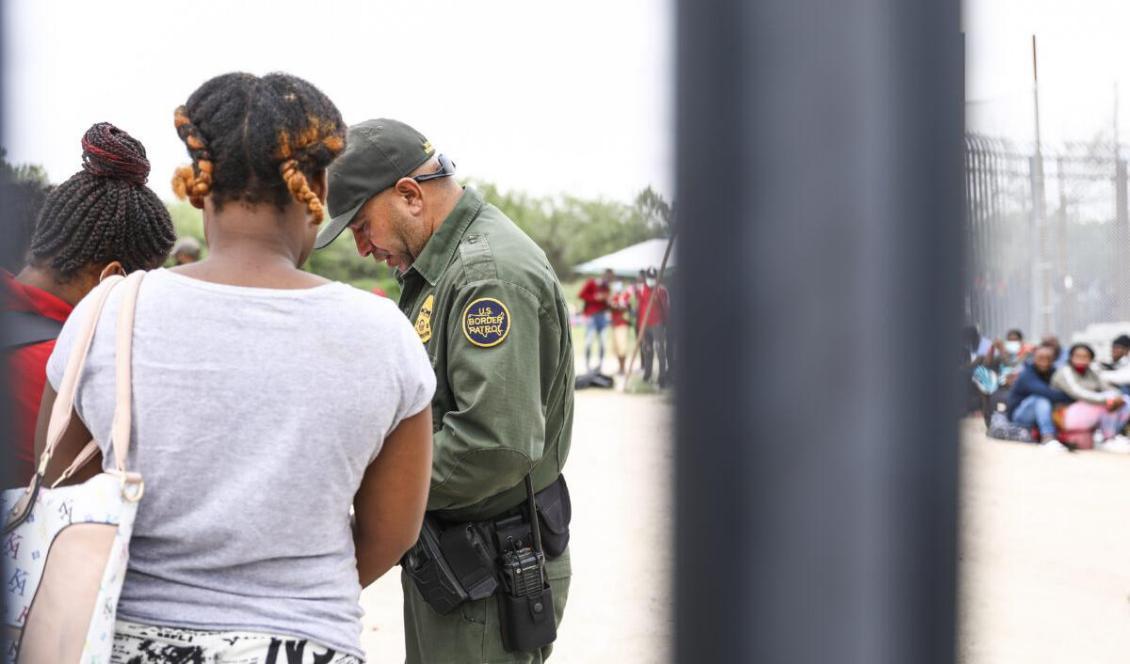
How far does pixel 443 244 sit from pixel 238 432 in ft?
2.62

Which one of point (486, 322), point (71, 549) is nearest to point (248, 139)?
point (71, 549)

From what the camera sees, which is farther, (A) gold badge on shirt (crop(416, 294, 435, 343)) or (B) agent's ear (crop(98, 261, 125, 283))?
(A) gold badge on shirt (crop(416, 294, 435, 343))

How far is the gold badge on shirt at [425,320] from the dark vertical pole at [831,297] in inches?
58.0

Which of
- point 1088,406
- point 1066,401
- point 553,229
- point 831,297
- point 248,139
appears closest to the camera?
point 831,297

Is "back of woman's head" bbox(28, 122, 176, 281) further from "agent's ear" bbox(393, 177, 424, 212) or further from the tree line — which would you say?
the tree line

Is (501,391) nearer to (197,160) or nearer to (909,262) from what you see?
(197,160)

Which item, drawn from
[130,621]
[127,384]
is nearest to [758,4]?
[127,384]

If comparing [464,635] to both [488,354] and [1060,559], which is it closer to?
[488,354]

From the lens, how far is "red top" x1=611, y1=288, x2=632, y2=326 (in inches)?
564

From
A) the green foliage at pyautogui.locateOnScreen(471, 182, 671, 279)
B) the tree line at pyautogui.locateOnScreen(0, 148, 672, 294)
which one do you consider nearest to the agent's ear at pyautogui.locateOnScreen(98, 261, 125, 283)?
the tree line at pyautogui.locateOnScreen(0, 148, 672, 294)

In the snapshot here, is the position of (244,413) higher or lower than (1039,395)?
higher

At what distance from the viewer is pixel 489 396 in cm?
174

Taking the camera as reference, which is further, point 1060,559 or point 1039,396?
point 1039,396

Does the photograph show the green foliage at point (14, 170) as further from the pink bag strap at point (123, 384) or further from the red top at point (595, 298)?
the red top at point (595, 298)
